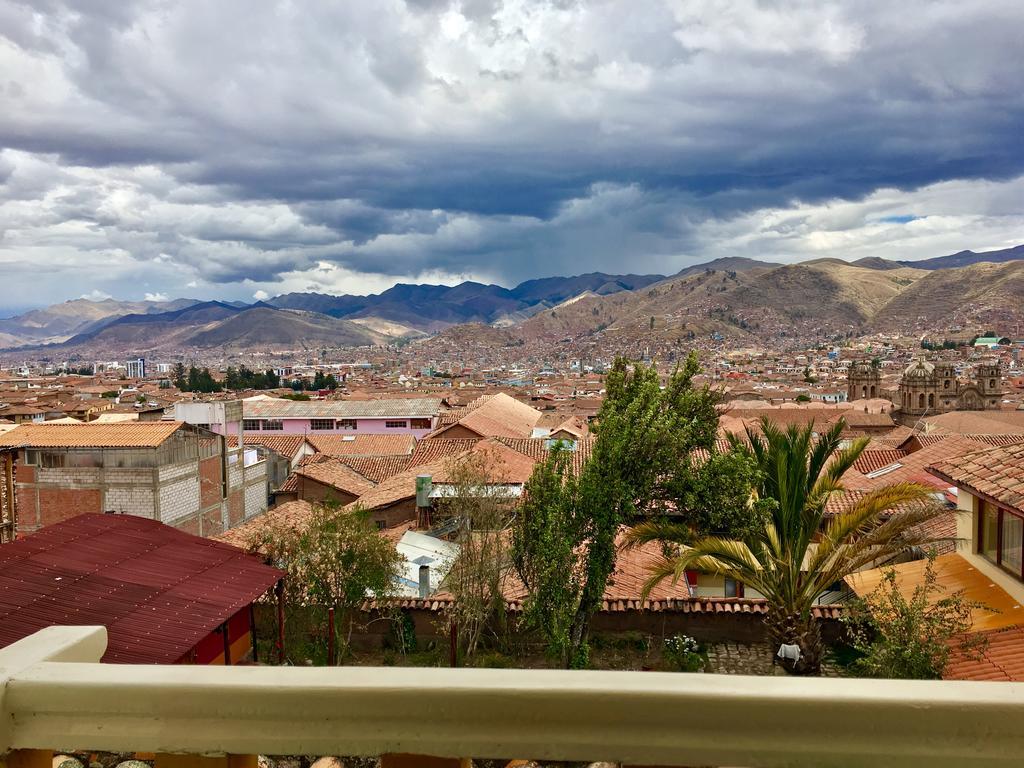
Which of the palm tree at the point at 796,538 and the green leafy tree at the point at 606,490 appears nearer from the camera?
the palm tree at the point at 796,538

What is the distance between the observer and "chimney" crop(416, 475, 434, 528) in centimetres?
2136

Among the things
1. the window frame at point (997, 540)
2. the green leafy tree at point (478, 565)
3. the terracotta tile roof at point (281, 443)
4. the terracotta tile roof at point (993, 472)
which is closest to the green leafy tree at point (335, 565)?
the green leafy tree at point (478, 565)

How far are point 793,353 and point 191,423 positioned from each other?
629ft

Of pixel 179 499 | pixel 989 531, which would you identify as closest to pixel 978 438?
pixel 989 531

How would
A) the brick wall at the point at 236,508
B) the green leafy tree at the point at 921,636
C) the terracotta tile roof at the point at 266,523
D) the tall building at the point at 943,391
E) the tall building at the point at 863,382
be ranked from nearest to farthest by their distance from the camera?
the green leafy tree at the point at 921,636 < the terracotta tile roof at the point at 266,523 < the brick wall at the point at 236,508 < the tall building at the point at 943,391 < the tall building at the point at 863,382

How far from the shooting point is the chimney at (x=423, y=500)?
2136 centimetres

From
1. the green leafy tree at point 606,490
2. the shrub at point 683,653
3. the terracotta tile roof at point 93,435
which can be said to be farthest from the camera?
the terracotta tile roof at point 93,435

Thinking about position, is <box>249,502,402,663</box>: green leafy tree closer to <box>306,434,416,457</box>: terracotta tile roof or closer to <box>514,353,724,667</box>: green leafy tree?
<box>514,353,724,667</box>: green leafy tree

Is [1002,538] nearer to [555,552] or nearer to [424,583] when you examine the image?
[555,552]

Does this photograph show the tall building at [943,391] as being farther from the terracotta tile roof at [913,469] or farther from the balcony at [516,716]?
the balcony at [516,716]

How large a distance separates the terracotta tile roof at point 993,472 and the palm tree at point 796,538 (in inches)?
22.8

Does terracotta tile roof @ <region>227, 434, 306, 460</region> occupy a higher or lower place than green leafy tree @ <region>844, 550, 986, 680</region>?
lower

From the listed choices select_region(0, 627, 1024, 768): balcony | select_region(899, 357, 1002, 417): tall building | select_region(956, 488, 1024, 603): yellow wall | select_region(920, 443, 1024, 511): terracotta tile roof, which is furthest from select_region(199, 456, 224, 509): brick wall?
select_region(899, 357, 1002, 417): tall building

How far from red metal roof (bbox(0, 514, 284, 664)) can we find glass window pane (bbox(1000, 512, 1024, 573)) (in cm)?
1034
